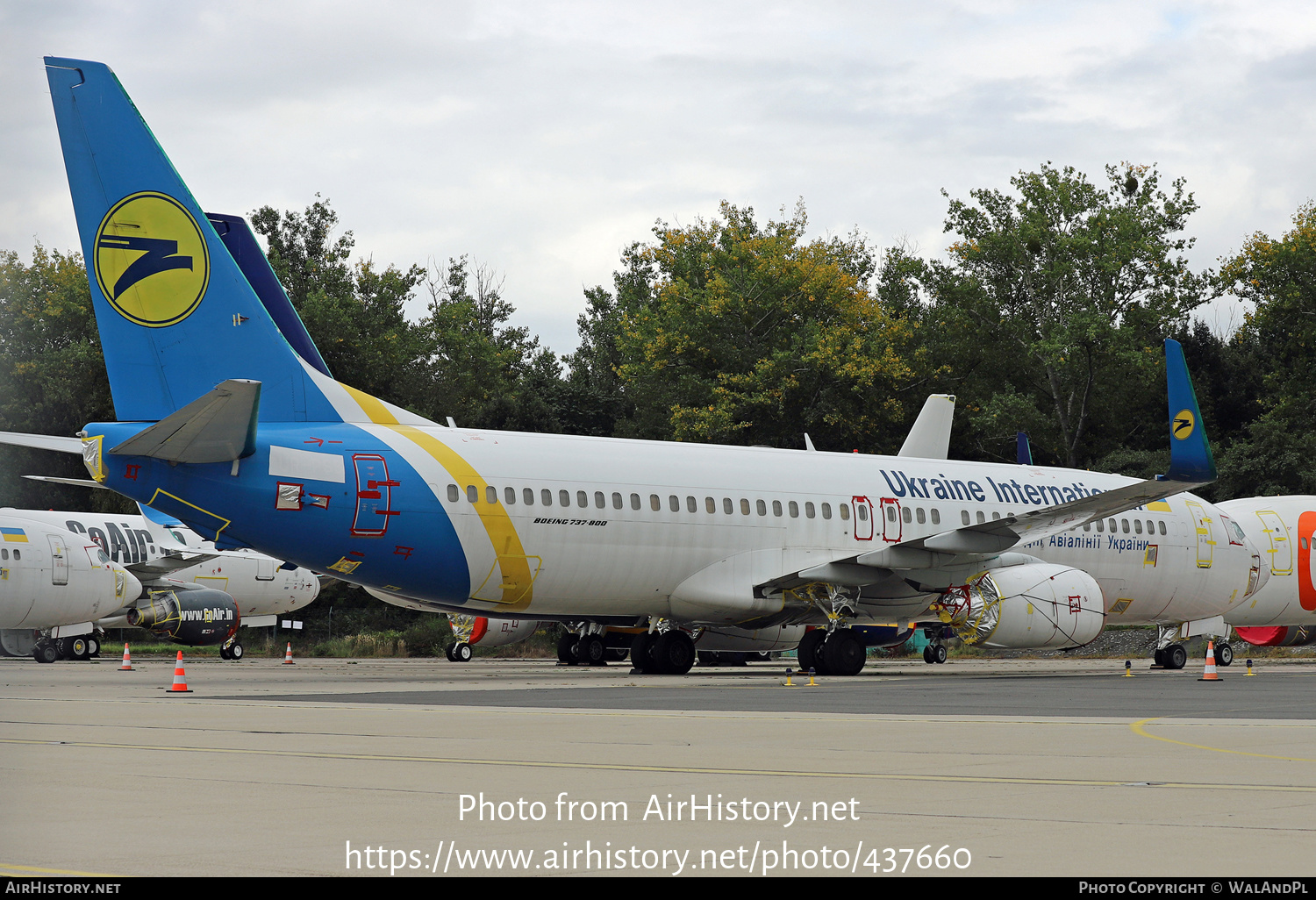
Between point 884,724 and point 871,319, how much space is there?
140 feet

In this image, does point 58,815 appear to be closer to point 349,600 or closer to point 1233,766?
point 1233,766

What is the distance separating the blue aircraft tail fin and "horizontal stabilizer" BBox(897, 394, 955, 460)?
53.1 feet

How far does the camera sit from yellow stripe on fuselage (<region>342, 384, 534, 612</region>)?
20.5 meters

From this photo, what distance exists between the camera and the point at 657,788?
7441 mm

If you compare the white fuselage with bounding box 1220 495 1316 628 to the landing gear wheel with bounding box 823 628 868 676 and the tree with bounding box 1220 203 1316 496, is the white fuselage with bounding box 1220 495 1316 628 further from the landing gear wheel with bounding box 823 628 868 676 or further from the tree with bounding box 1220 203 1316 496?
the tree with bounding box 1220 203 1316 496

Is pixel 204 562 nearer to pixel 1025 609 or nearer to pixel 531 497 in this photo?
pixel 531 497

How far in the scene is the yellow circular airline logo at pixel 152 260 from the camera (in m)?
18.9

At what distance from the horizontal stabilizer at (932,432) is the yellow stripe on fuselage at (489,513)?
13073mm

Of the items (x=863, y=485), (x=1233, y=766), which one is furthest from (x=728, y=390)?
(x=1233, y=766)

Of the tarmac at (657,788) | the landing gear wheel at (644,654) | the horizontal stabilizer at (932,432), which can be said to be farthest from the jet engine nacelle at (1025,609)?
the horizontal stabilizer at (932,432)

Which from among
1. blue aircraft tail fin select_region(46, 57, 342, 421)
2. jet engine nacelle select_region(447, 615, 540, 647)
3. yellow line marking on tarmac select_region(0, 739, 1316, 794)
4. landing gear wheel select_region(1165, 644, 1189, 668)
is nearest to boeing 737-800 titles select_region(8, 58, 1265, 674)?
blue aircraft tail fin select_region(46, 57, 342, 421)

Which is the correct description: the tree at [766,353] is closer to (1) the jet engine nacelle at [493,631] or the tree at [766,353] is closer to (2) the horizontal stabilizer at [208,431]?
(1) the jet engine nacelle at [493,631]

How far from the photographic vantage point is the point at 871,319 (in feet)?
176

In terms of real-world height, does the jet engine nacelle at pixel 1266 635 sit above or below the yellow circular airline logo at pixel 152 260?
below
